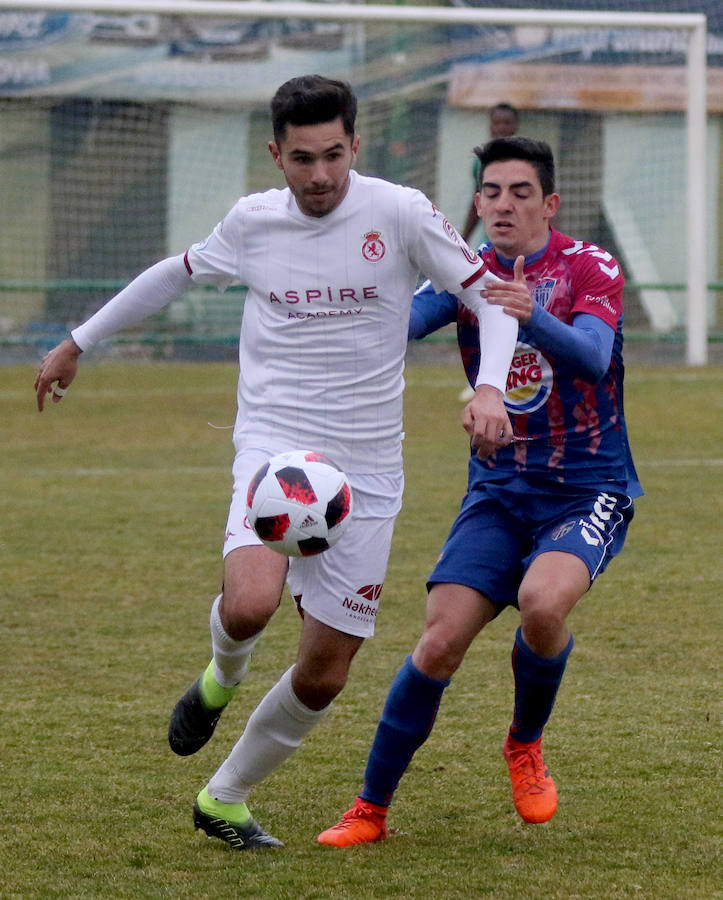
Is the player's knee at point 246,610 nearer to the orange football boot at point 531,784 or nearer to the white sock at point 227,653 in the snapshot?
the white sock at point 227,653

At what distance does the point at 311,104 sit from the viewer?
12.6 ft

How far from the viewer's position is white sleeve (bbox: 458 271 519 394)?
389cm

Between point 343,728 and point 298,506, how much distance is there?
5.11ft

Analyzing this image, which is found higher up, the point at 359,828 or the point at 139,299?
the point at 139,299

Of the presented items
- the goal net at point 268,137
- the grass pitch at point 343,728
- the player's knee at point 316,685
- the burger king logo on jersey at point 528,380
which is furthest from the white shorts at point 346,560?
the goal net at point 268,137

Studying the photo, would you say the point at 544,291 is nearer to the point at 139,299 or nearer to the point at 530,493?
the point at 530,493

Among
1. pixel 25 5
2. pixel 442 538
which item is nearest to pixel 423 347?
pixel 25 5

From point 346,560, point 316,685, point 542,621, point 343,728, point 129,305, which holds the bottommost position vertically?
point 343,728

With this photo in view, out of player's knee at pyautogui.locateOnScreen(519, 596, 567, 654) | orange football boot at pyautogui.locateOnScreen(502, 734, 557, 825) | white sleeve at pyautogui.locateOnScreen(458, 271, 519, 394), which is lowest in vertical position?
orange football boot at pyautogui.locateOnScreen(502, 734, 557, 825)

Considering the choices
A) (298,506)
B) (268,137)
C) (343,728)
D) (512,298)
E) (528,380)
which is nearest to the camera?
(298,506)

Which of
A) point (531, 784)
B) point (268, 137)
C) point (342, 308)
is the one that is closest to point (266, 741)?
point (531, 784)

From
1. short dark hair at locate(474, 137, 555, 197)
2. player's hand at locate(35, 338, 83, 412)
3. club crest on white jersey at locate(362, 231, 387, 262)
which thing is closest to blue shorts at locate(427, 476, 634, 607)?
club crest on white jersey at locate(362, 231, 387, 262)

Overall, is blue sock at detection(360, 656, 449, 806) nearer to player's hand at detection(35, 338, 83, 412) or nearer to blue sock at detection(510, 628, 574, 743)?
blue sock at detection(510, 628, 574, 743)

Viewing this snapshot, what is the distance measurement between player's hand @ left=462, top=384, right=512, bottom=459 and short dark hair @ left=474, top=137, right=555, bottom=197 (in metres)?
0.82
